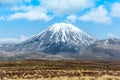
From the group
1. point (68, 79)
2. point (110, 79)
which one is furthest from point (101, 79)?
point (68, 79)

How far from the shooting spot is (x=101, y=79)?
41750mm

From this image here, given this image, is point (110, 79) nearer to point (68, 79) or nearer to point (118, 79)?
point (118, 79)

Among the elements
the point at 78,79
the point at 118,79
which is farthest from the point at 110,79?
the point at 78,79

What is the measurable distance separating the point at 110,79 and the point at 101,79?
1602 mm

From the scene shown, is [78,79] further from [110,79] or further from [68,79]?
[110,79]

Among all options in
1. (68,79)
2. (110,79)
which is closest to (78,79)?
(68,79)

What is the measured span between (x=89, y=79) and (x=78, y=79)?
1554mm

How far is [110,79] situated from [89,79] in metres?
2.56

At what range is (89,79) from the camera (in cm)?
4291

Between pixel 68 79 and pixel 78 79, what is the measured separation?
4.28 feet

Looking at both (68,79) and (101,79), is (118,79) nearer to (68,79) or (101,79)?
(101,79)

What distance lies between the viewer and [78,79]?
144ft

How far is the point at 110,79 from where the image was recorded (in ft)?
140

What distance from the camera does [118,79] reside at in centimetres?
4288
